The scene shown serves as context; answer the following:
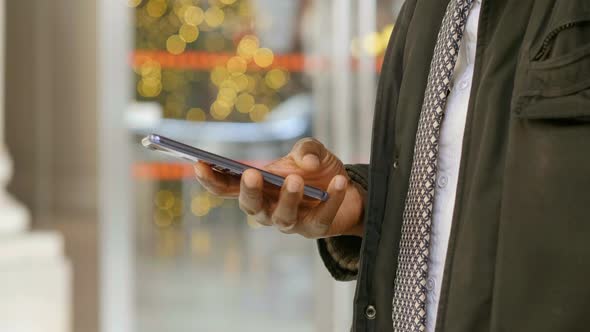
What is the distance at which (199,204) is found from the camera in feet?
12.3

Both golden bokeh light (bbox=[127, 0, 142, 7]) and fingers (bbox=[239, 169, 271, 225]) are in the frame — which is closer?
fingers (bbox=[239, 169, 271, 225])

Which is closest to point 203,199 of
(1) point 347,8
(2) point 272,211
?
(1) point 347,8

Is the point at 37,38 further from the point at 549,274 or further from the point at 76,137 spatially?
the point at 549,274

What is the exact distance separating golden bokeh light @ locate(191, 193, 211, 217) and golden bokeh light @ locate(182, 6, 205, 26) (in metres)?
0.82

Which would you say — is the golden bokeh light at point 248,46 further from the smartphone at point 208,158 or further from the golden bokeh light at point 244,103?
the smartphone at point 208,158

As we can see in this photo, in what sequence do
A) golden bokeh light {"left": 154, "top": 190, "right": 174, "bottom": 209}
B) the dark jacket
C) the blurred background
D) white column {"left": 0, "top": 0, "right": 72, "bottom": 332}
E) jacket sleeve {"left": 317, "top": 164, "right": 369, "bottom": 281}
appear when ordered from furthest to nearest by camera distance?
golden bokeh light {"left": 154, "top": 190, "right": 174, "bottom": 209} < the blurred background < white column {"left": 0, "top": 0, "right": 72, "bottom": 332} < jacket sleeve {"left": 317, "top": 164, "right": 369, "bottom": 281} < the dark jacket

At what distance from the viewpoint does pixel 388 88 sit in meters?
0.97

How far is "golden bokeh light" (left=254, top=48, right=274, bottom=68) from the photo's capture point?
12.3 feet

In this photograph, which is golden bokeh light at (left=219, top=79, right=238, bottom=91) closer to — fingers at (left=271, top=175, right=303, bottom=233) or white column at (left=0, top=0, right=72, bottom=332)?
white column at (left=0, top=0, right=72, bottom=332)

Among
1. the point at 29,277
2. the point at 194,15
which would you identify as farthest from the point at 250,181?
the point at 194,15

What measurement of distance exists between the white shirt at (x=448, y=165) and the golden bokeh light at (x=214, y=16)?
2998mm

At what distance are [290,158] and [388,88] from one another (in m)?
0.16

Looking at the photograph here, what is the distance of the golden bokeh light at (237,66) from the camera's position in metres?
3.75

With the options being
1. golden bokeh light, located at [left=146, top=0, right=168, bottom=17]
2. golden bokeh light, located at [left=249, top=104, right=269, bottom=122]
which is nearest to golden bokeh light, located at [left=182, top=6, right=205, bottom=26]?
golden bokeh light, located at [left=146, top=0, right=168, bottom=17]
